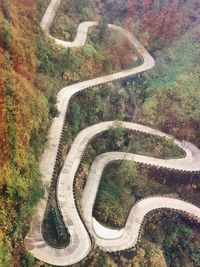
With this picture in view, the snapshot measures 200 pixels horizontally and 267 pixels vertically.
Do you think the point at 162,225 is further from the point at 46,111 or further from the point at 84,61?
the point at 84,61

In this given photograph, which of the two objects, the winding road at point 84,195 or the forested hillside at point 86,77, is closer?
the forested hillside at point 86,77

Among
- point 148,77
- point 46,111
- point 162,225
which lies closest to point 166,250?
point 162,225

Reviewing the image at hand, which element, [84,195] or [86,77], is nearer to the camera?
[84,195]

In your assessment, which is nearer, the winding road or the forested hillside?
the forested hillside

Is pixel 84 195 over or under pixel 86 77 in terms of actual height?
under
